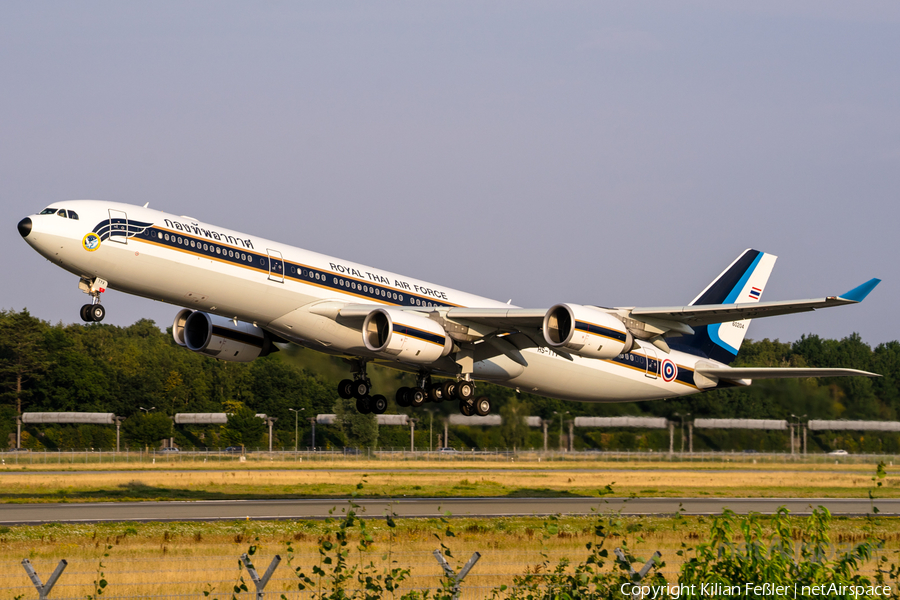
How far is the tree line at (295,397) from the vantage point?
1815 inches

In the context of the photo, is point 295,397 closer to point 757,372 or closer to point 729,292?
point 729,292

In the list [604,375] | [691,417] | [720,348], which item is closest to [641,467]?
[691,417]

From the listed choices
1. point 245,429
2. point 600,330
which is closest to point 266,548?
point 600,330

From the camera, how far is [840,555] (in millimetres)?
10047

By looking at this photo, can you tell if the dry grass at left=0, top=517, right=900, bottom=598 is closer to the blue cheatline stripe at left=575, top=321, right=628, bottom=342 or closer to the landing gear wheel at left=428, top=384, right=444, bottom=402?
Answer: the landing gear wheel at left=428, top=384, right=444, bottom=402

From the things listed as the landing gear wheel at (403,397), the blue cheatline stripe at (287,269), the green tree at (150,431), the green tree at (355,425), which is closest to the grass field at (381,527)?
the green tree at (355,425)

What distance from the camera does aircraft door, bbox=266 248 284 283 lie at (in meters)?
31.6

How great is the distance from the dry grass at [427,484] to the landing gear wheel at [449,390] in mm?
11150

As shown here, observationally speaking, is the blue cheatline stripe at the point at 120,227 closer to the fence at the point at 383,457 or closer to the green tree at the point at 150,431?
the fence at the point at 383,457

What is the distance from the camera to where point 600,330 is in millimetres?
32562

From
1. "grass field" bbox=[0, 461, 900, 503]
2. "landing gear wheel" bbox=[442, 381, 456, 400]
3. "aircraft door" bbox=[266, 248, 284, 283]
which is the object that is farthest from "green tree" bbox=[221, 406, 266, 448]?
"aircraft door" bbox=[266, 248, 284, 283]

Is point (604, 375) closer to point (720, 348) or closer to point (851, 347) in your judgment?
point (720, 348)

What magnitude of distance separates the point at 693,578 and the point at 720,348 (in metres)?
36.1

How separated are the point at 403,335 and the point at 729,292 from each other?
18543 millimetres
